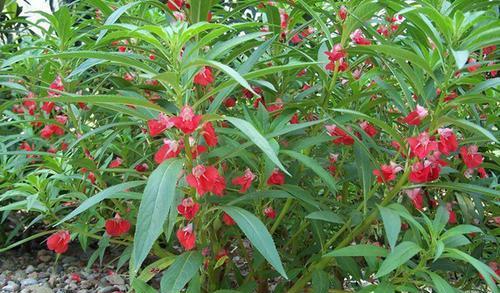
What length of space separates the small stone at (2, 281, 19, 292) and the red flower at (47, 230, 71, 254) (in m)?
0.99

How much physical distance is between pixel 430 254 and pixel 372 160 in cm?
27

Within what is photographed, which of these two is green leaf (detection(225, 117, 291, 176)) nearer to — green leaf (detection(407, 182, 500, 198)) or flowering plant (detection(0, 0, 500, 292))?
flowering plant (detection(0, 0, 500, 292))

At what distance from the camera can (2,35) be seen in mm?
3322

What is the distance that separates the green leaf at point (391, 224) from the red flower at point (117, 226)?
0.74 metres

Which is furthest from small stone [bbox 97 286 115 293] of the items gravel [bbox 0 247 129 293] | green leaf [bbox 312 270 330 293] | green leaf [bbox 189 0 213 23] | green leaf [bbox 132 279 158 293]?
green leaf [bbox 189 0 213 23]

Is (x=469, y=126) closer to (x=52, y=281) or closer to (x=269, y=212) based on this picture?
(x=269, y=212)

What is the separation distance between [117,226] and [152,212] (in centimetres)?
70

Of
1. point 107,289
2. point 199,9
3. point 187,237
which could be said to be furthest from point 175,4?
point 107,289

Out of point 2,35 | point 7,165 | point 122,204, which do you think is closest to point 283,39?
point 122,204

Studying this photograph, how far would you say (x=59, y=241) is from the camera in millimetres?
1688

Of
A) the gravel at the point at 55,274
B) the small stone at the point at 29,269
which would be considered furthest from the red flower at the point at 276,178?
the small stone at the point at 29,269

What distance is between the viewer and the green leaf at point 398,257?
1096 millimetres

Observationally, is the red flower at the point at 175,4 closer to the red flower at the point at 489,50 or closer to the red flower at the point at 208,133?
the red flower at the point at 208,133

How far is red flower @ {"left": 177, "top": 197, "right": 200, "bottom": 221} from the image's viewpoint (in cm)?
121
